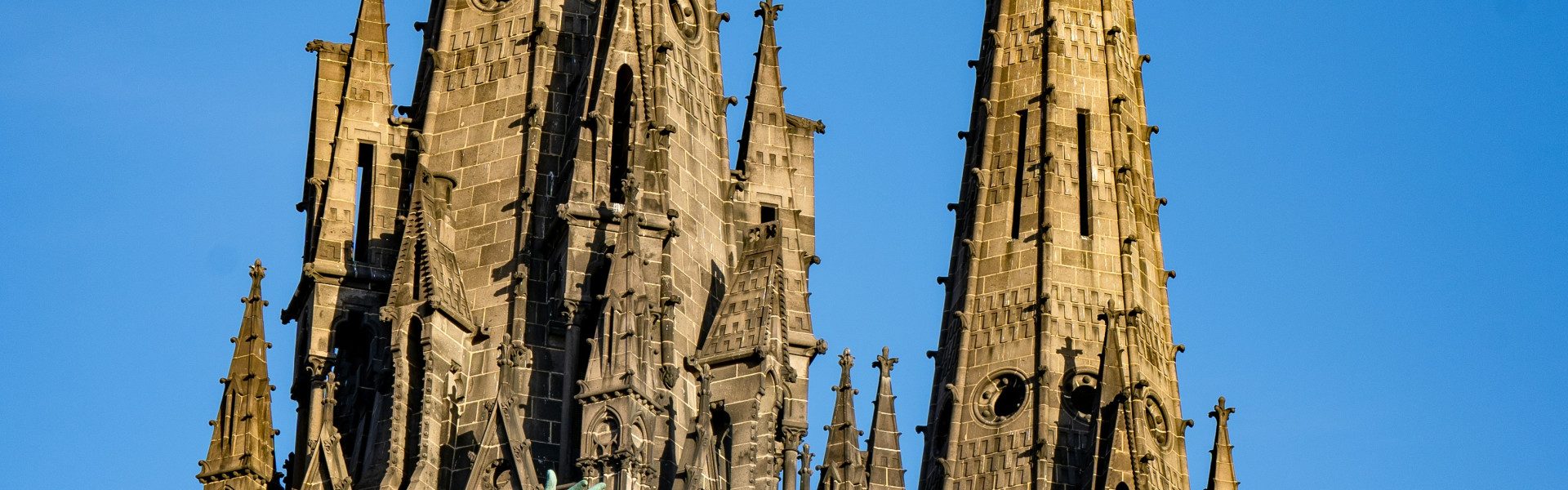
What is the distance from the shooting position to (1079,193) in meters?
82.8

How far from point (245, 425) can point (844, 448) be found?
878 centimetres

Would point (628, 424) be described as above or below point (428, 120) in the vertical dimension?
below

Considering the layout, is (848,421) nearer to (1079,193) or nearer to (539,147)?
(539,147)

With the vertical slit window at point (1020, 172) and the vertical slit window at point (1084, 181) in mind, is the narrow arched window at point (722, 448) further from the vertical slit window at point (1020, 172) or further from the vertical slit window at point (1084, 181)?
the vertical slit window at point (1084, 181)

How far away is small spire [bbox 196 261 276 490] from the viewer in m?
71.4

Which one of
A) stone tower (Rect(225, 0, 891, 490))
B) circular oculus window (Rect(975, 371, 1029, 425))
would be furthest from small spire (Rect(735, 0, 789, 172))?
circular oculus window (Rect(975, 371, 1029, 425))

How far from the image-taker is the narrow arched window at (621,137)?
2825 inches

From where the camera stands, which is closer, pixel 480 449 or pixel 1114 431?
pixel 480 449

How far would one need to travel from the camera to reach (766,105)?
3041 inches

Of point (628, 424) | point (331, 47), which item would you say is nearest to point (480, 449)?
point (628, 424)

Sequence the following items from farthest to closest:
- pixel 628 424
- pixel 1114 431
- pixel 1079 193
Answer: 1. pixel 1079 193
2. pixel 1114 431
3. pixel 628 424

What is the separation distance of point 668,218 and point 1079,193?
13442 mm

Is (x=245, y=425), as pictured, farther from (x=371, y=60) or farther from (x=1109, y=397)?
(x=1109, y=397)

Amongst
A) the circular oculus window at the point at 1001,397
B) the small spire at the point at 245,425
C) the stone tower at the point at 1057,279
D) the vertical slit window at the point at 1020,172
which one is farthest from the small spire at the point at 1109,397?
the small spire at the point at 245,425
